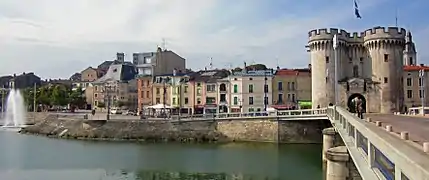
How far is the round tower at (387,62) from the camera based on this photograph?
172ft

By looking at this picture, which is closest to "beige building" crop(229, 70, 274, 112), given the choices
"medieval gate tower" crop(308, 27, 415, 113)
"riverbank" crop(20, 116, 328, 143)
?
"medieval gate tower" crop(308, 27, 415, 113)

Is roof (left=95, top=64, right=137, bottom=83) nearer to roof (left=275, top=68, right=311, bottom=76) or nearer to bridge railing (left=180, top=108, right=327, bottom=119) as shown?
roof (left=275, top=68, right=311, bottom=76)

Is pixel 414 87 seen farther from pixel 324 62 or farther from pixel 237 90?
pixel 237 90

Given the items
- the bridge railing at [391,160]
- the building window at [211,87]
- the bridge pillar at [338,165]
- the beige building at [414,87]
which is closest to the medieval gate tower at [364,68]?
the beige building at [414,87]

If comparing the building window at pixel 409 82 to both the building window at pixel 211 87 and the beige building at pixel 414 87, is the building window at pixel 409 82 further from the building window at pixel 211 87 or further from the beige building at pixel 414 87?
the building window at pixel 211 87

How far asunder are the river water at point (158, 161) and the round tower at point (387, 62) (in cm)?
1243

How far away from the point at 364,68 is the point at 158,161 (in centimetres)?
2801

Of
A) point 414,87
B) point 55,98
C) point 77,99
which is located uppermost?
point 414,87

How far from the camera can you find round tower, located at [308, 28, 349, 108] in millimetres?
53250

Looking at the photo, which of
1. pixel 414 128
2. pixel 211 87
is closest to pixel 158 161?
pixel 414 128

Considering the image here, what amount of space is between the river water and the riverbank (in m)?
2.21

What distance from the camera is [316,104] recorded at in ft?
177

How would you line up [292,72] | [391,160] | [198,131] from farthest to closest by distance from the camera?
1. [292,72]
2. [198,131]
3. [391,160]

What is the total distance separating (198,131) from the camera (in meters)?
52.4
